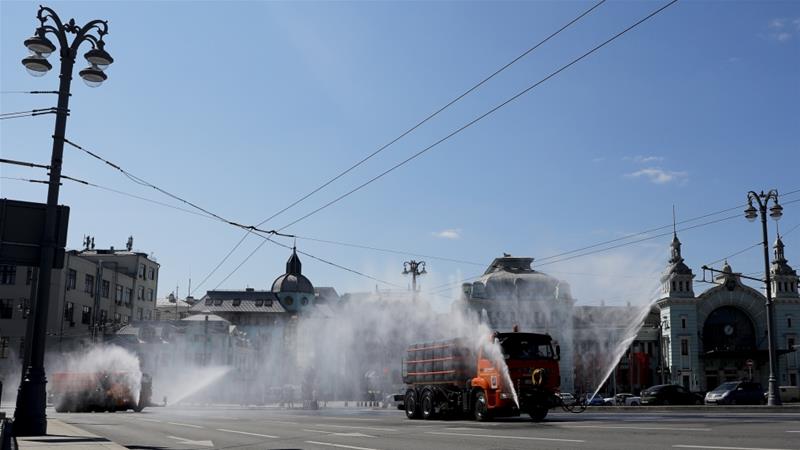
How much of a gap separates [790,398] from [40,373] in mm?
50300

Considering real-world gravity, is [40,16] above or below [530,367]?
above

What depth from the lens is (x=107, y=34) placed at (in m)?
18.1

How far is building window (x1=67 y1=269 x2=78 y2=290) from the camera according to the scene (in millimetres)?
81250

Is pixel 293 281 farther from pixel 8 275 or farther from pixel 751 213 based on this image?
pixel 751 213

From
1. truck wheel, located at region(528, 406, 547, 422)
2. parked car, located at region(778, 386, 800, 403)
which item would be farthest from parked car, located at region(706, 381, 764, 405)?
truck wheel, located at region(528, 406, 547, 422)

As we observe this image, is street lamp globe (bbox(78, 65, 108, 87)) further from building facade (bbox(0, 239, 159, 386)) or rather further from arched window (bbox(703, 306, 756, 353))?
arched window (bbox(703, 306, 756, 353))

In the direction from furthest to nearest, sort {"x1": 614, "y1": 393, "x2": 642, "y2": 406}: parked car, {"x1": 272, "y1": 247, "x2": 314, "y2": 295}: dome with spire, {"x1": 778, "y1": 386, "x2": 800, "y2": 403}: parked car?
{"x1": 272, "y1": 247, "x2": 314, "y2": 295}: dome with spire → {"x1": 614, "y1": 393, "x2": 642, "y2": 406}: parked car → {"x1": 778, "y1": 386, "x2": 800, "y2": 403}: parked car

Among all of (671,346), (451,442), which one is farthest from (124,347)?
(451,442)

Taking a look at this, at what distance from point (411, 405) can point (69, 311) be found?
65907 mm

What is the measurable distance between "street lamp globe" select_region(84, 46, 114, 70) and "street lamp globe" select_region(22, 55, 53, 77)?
0.98 metres

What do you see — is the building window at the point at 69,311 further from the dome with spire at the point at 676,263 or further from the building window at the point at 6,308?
the dome with spire at the point at 676,263

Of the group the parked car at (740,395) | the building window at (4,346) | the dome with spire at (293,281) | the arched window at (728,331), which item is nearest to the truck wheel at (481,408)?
the parked car at (740,395)

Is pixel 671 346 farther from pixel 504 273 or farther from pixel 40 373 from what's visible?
pixel 40 373

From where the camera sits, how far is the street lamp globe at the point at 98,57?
1775 cm
